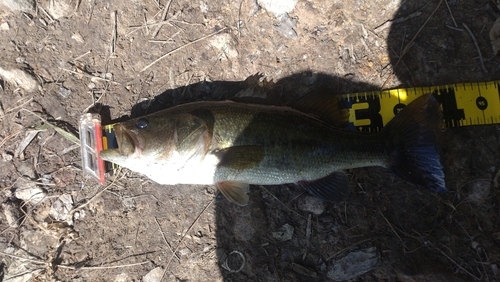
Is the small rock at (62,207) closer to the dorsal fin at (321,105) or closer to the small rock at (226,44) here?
the small rock at (226,44)

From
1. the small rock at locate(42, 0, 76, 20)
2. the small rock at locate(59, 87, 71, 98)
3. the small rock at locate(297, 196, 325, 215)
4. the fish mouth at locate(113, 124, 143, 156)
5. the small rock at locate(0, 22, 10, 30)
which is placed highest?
the small rock at locate(42, 0, 76, 20)

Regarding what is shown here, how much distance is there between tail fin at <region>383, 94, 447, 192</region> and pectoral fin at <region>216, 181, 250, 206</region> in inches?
57.8

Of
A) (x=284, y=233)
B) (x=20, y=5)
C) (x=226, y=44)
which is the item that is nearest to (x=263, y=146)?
(x=284, y=233)

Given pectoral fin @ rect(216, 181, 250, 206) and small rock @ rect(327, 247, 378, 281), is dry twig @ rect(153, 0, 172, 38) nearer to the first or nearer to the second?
pectoral fin @ rect(216, 181, 250, 206)

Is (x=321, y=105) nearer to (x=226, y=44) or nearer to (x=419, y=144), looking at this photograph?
(x=419, y=144)

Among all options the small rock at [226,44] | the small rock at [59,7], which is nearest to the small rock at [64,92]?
the small rock at [59,7]

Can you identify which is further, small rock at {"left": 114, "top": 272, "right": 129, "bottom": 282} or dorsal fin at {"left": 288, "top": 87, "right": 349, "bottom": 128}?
small rock at {"left": 114, "top": 272, "right": 129, "bottom": 282}

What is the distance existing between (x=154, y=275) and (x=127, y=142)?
63.5 inches

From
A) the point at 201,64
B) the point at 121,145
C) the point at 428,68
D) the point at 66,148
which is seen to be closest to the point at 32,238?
the point at 66,148

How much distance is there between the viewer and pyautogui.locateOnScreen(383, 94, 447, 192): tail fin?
3.12m

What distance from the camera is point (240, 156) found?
3.03 meters

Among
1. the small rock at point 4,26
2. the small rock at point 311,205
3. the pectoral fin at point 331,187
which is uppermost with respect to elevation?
the small rock at point 4,26

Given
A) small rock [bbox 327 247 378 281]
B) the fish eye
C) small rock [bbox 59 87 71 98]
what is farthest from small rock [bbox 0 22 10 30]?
small rock [bbox 327 247 378 281]

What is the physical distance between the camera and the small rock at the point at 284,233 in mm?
3527
